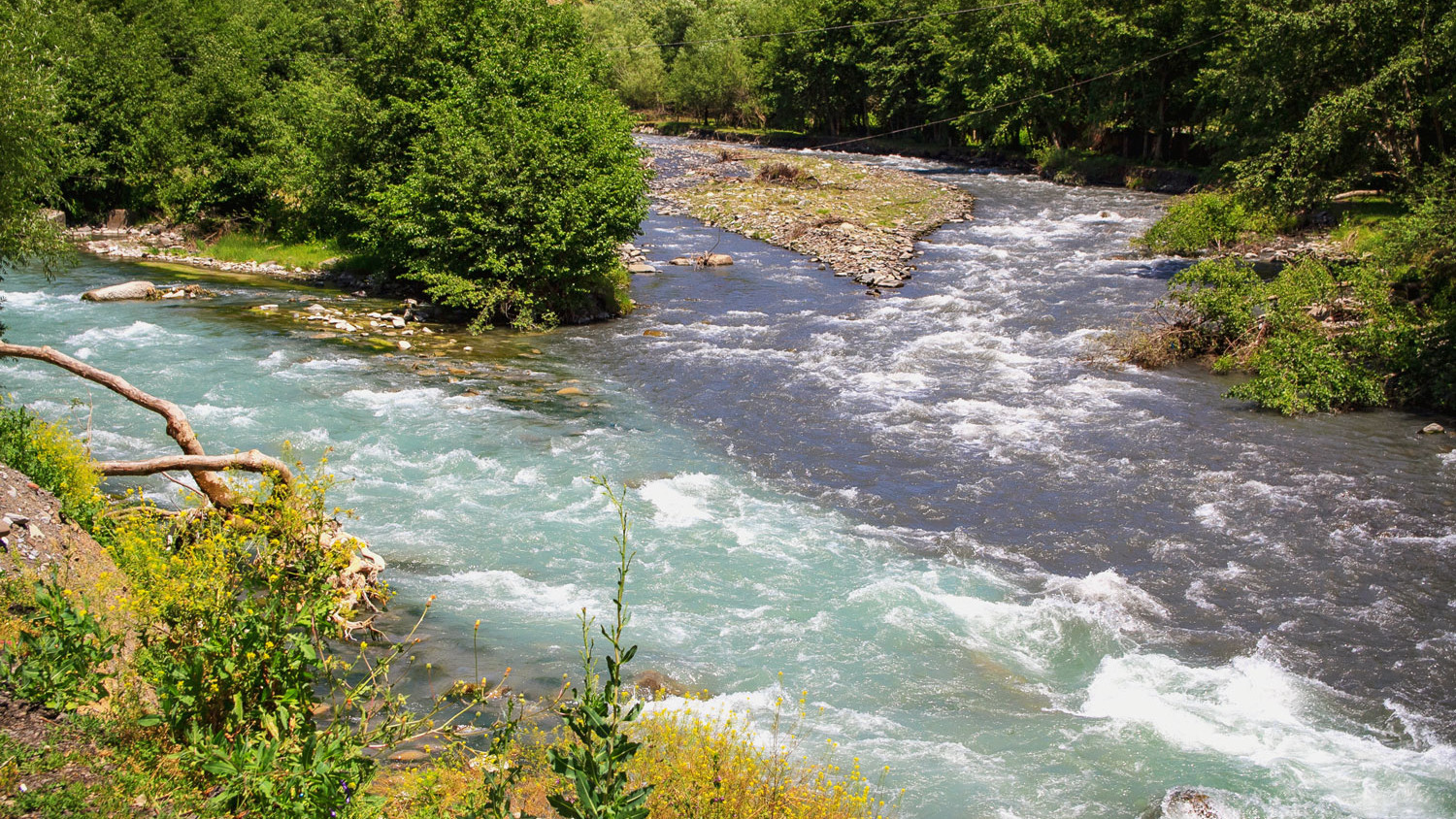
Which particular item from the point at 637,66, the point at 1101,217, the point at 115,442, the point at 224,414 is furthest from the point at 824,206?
the point at 637,66

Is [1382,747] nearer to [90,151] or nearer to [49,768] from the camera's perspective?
[49,768]

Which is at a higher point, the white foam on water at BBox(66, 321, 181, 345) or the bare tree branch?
the bare tree branch

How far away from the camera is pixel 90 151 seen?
117 ft

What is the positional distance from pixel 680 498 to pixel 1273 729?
8.31m

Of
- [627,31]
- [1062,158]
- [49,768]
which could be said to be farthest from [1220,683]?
[627,31]

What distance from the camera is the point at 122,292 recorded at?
26172 millimetres

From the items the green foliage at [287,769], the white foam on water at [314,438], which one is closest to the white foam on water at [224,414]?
the white foam on water at [314,438]

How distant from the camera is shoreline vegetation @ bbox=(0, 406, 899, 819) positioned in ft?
17.2

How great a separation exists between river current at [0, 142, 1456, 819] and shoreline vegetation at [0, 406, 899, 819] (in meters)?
2.61

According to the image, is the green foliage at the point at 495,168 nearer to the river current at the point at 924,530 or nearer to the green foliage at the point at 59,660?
the river current at the point at 924,530

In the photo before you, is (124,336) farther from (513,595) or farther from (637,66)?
(637,66)

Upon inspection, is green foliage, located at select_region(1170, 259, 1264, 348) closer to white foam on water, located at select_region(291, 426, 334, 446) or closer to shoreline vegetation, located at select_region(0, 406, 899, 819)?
shoreline vegetation, located at select_region(0, 406, 899, 819)

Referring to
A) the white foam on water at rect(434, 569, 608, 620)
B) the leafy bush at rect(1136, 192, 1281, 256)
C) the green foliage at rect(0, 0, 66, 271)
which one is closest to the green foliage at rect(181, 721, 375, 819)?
the white foam on water at rect(434, 569, 608, 620)

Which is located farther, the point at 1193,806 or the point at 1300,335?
the point at 1300,335
